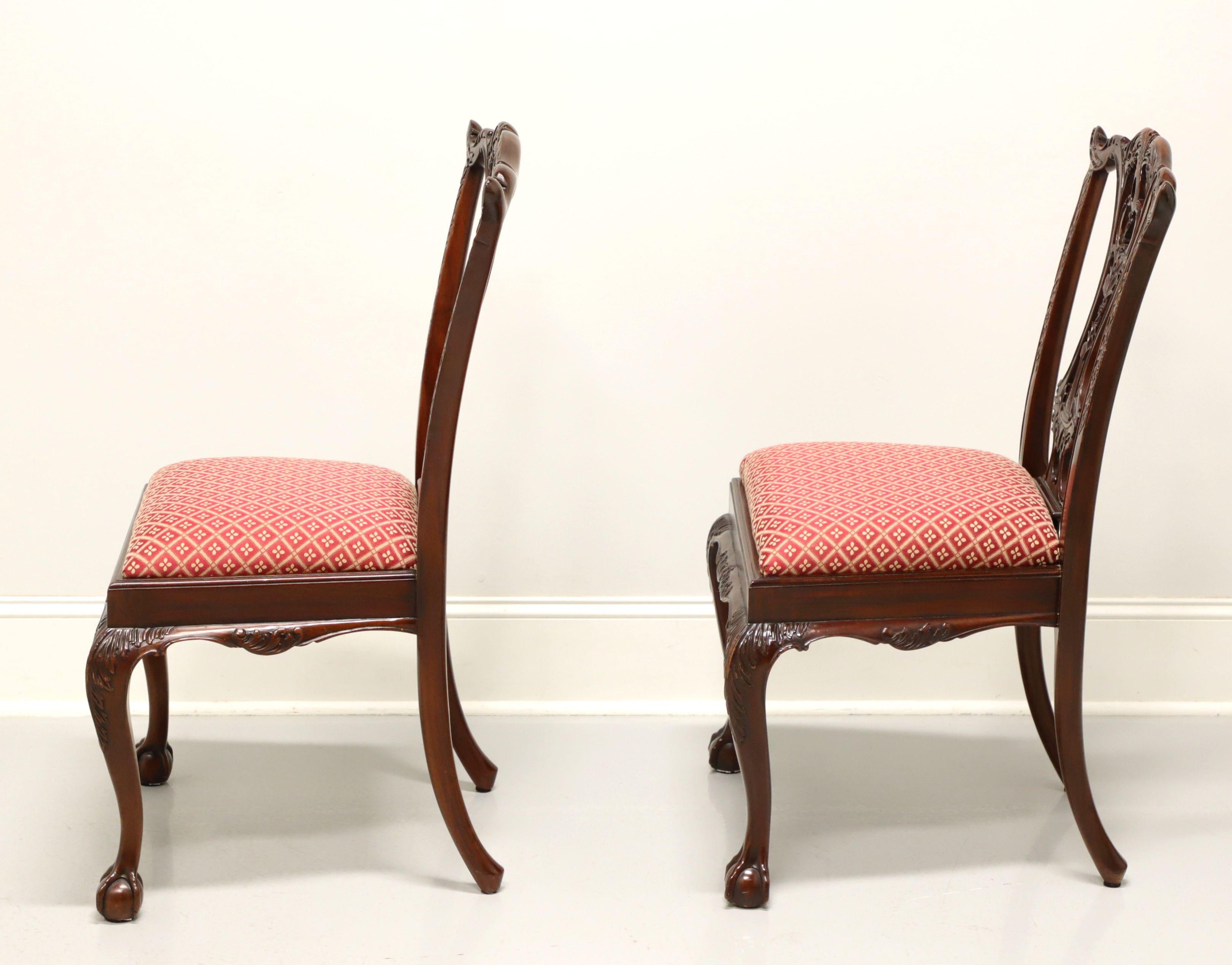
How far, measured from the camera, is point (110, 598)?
172 cm

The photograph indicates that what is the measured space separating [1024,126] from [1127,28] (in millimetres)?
275

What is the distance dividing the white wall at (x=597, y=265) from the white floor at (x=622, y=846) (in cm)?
22

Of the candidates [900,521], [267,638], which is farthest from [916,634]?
[267,638]

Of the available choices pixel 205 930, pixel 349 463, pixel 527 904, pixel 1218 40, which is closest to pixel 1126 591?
pixel 1218 40

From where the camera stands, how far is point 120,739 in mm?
1743

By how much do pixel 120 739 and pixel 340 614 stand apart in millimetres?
370

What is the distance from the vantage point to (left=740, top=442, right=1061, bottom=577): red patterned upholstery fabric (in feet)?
5.75

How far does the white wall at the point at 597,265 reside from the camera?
238 centimetres

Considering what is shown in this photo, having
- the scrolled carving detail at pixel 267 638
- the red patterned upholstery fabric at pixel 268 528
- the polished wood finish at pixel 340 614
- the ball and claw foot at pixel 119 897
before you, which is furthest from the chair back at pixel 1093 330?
the ball and claw foot at pixel 119 897

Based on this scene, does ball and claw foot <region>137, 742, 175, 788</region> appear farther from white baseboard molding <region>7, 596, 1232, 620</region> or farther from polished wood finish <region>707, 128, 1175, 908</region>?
polished wood finish <region>707, 128, 1175, 908</region>

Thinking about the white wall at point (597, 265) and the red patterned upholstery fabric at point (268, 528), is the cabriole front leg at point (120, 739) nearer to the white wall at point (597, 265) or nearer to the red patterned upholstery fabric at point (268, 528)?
the red patterned upholstery fabric at point (268, 528)

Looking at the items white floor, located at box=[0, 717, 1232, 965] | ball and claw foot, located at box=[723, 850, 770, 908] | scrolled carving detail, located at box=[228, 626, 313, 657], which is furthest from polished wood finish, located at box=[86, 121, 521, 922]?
ball and claw foot, located at box=[723, 850, 770, 908]

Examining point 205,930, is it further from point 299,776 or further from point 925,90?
point 925,90

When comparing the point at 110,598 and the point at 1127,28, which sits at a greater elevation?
the point at 1127,28
